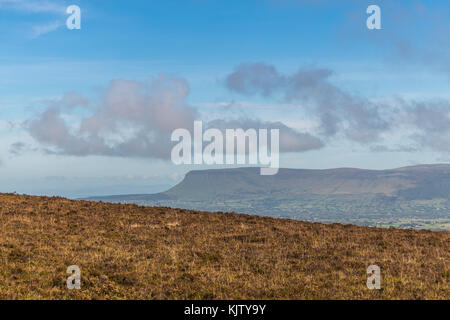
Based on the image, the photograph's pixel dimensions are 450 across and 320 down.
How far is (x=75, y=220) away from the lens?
30297 millimetres

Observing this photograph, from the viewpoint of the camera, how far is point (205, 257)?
2130 cm

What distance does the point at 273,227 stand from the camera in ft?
101

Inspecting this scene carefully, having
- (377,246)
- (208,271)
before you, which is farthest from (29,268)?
(377,246)

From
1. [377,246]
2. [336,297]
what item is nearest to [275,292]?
[336,297]

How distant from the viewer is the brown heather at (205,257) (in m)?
16.4

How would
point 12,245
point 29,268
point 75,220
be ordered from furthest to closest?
1. point 75,220
2. point 12,245
3. point 29,268

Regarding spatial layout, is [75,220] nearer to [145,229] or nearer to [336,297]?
[145,229]

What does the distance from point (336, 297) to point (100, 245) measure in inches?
498

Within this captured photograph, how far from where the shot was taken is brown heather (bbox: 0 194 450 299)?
1641cm

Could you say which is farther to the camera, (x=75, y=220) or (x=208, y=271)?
(x=75, y=220)
